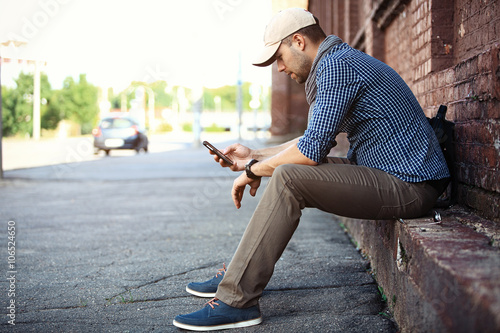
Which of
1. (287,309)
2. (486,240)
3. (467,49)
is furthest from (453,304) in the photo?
(467,49)

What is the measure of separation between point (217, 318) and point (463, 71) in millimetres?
1836

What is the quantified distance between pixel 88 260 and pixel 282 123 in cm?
1013

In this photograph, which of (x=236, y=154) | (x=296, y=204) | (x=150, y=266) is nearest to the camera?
(x=296, y=204)

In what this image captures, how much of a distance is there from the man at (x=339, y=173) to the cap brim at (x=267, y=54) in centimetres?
26

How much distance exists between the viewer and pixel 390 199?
248cm

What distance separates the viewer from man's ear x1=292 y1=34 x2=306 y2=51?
277cm

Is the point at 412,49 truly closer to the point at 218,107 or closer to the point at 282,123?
the point at 282,123

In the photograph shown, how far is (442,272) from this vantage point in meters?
1.67

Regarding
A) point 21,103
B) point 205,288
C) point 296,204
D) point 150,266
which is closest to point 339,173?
point 296,204

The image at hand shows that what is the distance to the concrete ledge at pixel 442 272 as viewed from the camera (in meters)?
1.40

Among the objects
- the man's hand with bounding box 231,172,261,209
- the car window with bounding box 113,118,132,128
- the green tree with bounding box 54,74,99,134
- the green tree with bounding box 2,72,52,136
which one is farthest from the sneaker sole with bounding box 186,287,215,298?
the green tree with bounding box 54,74,99,134

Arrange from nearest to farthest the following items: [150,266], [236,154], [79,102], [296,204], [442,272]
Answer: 1. [442,272]
2. [296,204]
3. [236,154]
4. [150,266]
5. [79,102]

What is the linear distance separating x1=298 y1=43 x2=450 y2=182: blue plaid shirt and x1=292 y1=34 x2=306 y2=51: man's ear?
210 millimetres

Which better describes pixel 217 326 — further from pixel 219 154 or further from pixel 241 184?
pixel 219 154
